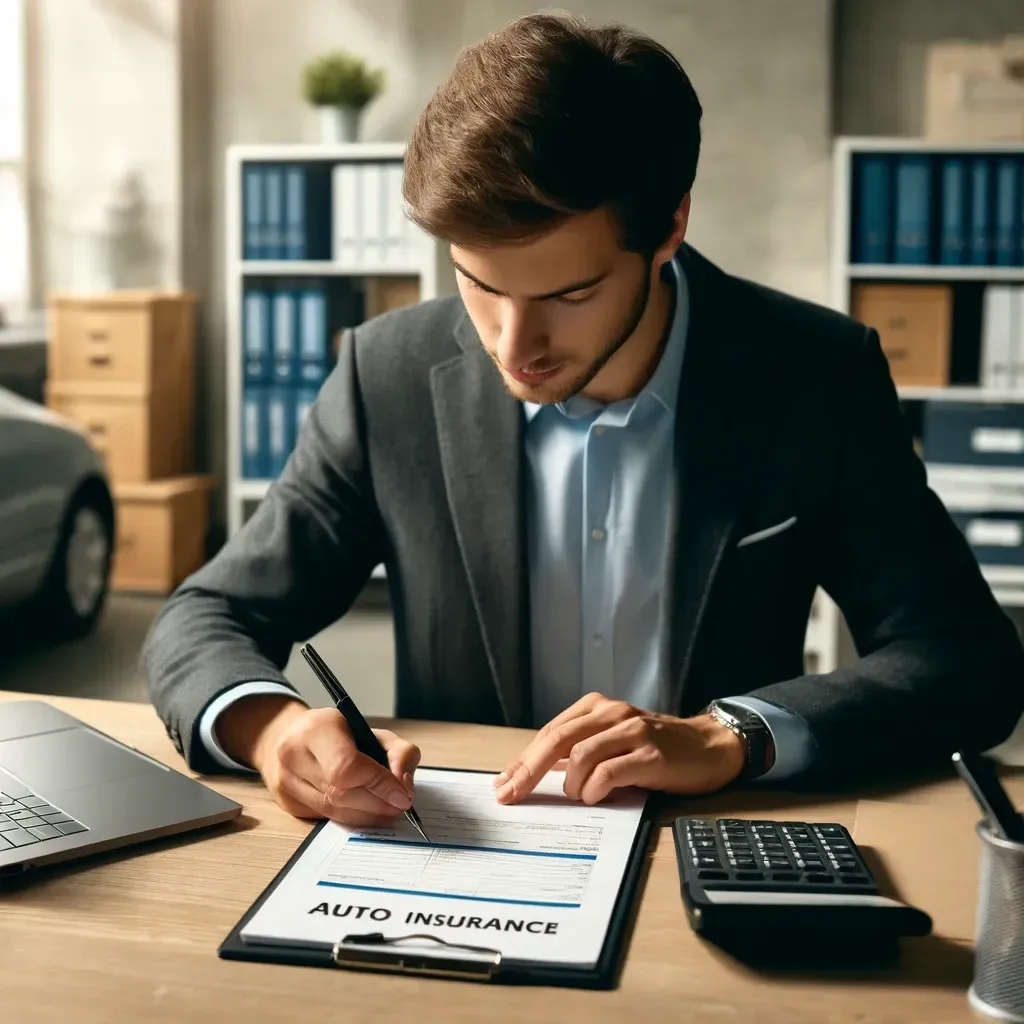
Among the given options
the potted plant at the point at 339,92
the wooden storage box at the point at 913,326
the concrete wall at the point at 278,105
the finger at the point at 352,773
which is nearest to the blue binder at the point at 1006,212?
the wooden storage box at the point at 913,326

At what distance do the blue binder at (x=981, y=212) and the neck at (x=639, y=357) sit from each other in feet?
9.15

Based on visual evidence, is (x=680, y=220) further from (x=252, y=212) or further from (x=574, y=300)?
(x=252, y=212)

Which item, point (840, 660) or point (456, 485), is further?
point (840, 660)

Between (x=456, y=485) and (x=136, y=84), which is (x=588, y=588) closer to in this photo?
(x=456, y=485)

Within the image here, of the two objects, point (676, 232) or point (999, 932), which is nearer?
point (999, 932)

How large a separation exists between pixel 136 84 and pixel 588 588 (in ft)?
13.5

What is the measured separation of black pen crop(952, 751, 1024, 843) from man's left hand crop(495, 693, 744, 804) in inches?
12.8

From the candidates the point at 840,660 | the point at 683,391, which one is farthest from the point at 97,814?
the point at 840,660

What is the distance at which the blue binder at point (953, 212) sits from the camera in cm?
383

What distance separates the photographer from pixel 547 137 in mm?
1065

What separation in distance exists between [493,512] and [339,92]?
3432mm

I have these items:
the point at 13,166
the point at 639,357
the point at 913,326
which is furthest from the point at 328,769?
the point at 13,166

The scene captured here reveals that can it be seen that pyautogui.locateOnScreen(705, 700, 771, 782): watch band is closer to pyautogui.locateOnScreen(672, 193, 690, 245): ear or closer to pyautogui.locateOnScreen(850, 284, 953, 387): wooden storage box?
pyautogui.locateOnScreen(672, 193, 690, 245): ear

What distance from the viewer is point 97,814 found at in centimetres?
92
